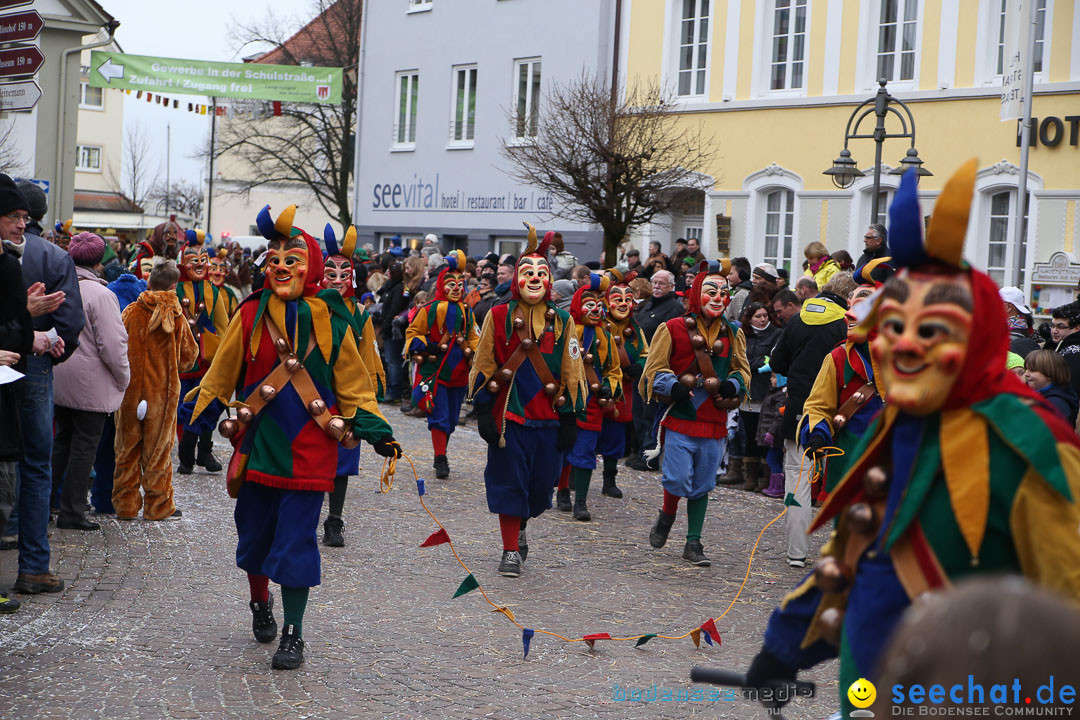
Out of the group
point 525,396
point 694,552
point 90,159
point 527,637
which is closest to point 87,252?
point 525,396

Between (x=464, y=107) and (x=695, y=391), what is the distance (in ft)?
68.3

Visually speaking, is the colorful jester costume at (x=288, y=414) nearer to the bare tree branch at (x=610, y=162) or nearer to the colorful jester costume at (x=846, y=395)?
the colorful jester costume at (x=846, y=395)

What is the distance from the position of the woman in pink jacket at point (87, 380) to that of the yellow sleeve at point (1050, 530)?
266 inches

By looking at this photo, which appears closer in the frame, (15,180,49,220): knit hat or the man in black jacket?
(15,180,49,220): knit hat

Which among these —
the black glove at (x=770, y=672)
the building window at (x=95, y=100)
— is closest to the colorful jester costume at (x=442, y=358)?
the black glove at (x=770, y=672)

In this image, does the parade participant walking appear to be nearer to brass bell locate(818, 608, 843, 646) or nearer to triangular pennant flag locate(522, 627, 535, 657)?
triangular pennant flag locate(522, 627, 535, 657)

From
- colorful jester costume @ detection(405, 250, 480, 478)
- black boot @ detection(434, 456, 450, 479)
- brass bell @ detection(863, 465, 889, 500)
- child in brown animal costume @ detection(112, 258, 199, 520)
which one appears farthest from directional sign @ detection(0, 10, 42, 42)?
brass bell @ detection(863, 465, 889, 500)

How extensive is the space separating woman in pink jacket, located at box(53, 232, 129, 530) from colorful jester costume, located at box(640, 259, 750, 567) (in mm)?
3801

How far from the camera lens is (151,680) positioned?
5.74m

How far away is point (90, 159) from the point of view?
64.1 meters

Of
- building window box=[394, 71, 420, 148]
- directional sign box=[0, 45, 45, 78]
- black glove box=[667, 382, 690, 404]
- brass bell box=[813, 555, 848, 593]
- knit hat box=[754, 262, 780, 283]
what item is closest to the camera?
brass bell box=[813, 555, 848, 593]

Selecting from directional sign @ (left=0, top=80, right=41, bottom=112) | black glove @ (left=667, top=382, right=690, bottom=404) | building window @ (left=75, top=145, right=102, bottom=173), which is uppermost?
building window @ (left=75, top=145, right=102, bottom=173)

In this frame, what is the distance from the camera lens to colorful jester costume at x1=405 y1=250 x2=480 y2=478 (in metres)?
12.4

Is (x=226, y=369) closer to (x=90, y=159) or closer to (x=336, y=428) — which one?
(x=336, y=428)
